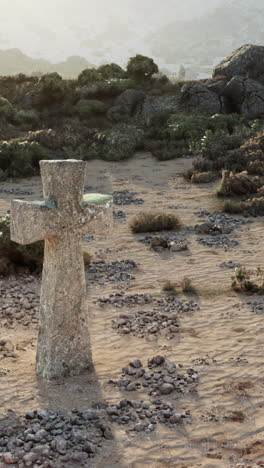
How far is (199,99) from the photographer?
28.2m

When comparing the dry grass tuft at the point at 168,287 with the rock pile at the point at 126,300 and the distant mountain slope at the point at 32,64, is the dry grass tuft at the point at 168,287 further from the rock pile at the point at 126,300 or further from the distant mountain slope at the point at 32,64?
the distant mountain slope at the point at 32,64

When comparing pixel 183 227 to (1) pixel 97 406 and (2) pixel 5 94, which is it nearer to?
(1) pixel 97 406

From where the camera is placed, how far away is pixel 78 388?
6.08m

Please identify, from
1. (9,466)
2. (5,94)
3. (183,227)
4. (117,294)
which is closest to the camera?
(9,466)

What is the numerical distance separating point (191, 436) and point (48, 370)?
1965mm

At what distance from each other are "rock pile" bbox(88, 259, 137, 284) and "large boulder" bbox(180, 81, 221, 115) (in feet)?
61.9

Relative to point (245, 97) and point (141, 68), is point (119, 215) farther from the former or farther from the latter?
point (141, 68)

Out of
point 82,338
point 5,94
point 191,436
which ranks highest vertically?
point 5,94

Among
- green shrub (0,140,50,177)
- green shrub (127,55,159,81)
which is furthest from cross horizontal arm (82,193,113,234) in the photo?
green shrub (127,55,159,81)

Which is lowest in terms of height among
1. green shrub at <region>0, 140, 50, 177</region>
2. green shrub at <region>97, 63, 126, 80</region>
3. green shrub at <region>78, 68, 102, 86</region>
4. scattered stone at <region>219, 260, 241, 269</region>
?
scattered stone at <region>219, 260, 241, 269</region>

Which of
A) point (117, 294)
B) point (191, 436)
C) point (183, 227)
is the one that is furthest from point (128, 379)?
point (183, 227)

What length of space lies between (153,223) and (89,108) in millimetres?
18405

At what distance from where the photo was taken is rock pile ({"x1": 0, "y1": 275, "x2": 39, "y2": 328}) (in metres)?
7.99

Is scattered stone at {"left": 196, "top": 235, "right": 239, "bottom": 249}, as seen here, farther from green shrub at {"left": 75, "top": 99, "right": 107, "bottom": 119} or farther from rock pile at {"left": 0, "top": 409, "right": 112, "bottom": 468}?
green shrub at {"left": 75, "top": 99, "right": 107, "bottom": 119}
